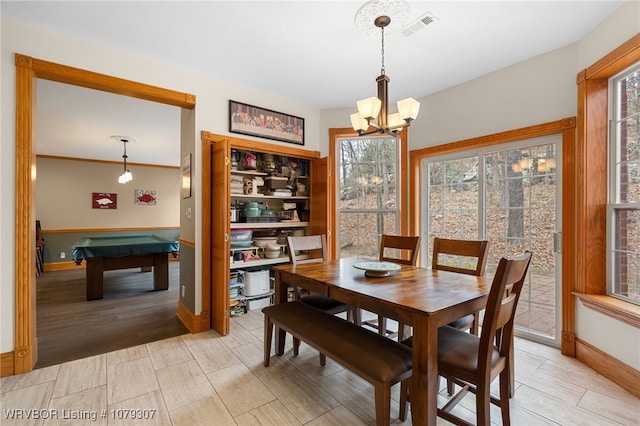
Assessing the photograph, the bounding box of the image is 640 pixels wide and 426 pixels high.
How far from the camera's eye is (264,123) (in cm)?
357

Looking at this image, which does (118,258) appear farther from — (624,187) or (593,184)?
(624,187)

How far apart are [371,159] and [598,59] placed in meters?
2.28

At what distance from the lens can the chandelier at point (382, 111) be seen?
196 centimetres

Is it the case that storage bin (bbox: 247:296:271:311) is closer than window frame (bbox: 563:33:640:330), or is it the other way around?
window frame (bbox: 563:33:640:330)

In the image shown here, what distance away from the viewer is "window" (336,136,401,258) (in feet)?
12.6

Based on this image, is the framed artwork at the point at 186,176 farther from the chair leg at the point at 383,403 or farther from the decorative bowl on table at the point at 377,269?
the chair leg at the point at 383,403

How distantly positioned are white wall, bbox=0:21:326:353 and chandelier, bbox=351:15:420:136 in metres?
1.80

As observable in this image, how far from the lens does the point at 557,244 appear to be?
262 centimetres

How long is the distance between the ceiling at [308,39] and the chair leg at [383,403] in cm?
240

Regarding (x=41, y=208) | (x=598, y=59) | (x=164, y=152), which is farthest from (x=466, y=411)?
(x=41, y=208)

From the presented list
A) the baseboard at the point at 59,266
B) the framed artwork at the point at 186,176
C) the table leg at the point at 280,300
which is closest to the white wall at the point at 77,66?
the framed artwork at the point at 186,176

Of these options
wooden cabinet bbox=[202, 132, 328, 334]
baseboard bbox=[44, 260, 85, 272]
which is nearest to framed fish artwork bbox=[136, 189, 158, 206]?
baseboard bbox=[44, 260, 85, 272]

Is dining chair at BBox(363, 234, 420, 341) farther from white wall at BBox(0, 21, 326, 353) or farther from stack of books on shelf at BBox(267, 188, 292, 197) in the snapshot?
white wall at BBox(0, 21, 326, 353)

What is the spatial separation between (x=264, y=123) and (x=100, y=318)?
10.0 feet
